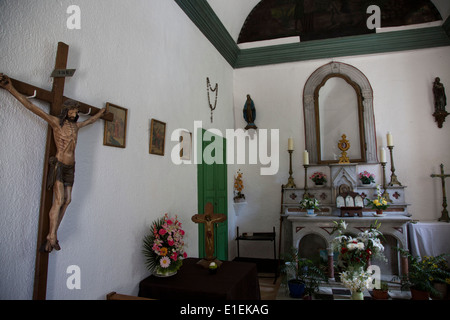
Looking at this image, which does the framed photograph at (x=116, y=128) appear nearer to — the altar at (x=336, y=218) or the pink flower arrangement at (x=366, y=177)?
the altar at (x=336, y=218)

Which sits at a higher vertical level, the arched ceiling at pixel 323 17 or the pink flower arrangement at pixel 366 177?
the arched ceiling at pixel 323 17

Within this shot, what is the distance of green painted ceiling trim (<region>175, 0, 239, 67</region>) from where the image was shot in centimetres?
479

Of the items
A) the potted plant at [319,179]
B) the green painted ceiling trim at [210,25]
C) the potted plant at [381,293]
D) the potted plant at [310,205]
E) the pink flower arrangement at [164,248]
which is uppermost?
the green painted ceiling trim at [210,25]

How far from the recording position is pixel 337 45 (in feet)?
22.4

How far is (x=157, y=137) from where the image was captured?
12.3 feet

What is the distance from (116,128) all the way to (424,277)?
478cm

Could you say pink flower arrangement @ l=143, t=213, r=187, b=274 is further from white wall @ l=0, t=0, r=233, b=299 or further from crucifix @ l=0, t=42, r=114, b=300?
crucifix @ l=0, t=42, r=114, b=300

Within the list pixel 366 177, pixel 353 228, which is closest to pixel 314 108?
pixel 366 177

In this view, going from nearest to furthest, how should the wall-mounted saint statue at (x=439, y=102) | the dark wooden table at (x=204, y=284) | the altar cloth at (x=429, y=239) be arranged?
the dark wooden table at (x=204, y=284) → the altar cloth at (x=429, y=239) → the wall-mounted saint statue at (x=439, y=102)

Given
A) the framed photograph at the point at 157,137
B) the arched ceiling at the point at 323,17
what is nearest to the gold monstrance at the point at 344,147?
the arched ceiling at the point at 323,17

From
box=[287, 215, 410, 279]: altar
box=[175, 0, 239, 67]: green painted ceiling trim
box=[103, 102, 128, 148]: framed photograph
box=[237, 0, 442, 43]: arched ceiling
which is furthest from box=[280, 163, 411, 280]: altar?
box=[103, 102, 128, 148]: framed photograph

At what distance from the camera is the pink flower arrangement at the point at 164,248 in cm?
319

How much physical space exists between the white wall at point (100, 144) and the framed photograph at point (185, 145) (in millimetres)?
Answer: 168

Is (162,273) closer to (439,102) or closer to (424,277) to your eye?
(424,277)
